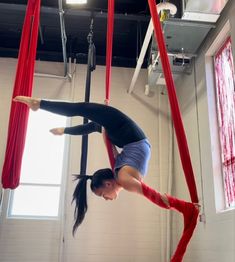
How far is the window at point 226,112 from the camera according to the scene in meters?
3.18

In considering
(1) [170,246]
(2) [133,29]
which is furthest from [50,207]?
(2) [133,29]

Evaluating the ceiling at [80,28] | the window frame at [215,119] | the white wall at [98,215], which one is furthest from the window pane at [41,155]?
the window frame at [215,119]

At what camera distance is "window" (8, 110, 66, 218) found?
172 inches

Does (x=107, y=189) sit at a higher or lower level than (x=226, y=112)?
lower

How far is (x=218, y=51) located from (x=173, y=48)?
55 cm

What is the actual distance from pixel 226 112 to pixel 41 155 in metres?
2.62

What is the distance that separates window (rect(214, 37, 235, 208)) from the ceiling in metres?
1.38

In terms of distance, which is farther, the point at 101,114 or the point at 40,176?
the point at 40,176

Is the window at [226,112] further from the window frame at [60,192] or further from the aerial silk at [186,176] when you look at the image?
the window frame at [60,192]

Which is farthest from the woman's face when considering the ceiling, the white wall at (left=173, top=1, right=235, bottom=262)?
the ceiling

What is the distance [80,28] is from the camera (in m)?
4.76

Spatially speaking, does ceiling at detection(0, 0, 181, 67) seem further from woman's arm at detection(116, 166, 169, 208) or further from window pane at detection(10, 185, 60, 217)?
woman's arm at detection(116, 166, 169, 208)

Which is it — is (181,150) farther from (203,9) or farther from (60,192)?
(60,192)

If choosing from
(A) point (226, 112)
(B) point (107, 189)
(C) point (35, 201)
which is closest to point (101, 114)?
(B) point (107, 189)
